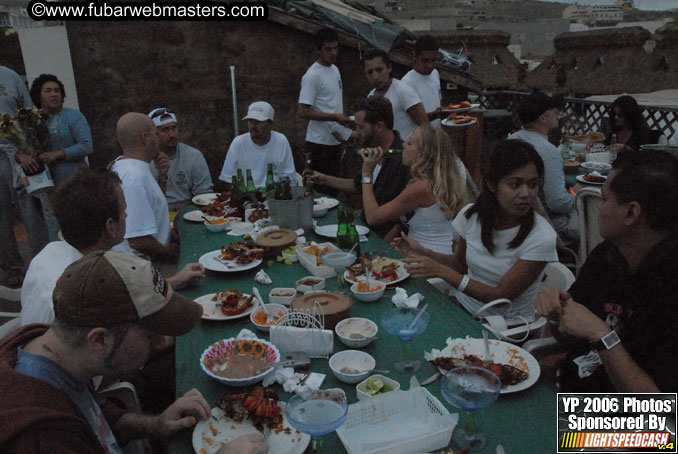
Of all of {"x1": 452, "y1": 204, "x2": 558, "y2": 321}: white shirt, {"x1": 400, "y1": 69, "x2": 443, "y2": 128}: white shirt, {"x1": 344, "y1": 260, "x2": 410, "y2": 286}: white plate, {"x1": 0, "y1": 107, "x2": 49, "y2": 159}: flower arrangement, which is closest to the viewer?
{"x1": 452, "y1": 204, "x2": 558, "y2": 321}: white shirt

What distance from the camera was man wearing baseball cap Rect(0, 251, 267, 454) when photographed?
1228 millimetres

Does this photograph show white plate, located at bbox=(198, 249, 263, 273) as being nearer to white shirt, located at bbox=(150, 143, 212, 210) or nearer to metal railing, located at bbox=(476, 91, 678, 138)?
white shirt, located at bbox=(150, 143, 212, 210)

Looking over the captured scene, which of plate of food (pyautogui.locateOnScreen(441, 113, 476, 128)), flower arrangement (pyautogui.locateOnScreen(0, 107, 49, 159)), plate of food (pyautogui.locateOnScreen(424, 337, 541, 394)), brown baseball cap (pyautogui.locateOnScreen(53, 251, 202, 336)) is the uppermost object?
flower arrangement (pyautogui.locateOnScreen(0, 107, 49, 159))

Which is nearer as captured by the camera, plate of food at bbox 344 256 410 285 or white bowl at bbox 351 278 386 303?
white bowl at bbox 351 278 386 303

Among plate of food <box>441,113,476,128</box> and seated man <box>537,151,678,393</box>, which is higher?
plate of food <box>441,113,476,128</box>

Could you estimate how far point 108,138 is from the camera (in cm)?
690

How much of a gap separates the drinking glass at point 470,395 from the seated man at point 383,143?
246 cm

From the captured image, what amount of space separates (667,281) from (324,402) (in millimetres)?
1448

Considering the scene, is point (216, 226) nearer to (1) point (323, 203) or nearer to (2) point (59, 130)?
(1) point (323, 203)

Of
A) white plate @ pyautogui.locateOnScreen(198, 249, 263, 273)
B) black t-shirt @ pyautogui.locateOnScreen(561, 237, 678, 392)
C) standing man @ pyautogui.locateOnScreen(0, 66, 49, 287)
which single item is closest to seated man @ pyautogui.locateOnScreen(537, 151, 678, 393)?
black t-shirt @ pyautogui.locateOnScreen(561, 237, 678, 392)

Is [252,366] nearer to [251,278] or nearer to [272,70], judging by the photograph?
[251,278]

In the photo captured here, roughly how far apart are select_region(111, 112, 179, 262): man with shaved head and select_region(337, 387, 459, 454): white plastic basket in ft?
8.18

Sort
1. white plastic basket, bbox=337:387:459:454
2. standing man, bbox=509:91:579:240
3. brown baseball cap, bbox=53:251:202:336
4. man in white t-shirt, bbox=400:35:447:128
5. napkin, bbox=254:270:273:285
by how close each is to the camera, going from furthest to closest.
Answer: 1. man in white t-shirt, bbox=400:35:447:128
2. standing man, bbox=509:91:579:240
3. napkin, bbox=254:270:273:285
4. white plastic basket, bbox=337:387:459:454
5. brown baseball cap, bbox=53:251:202:336

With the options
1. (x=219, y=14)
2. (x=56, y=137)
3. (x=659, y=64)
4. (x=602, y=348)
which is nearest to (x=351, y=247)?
(x=602, y=348)
